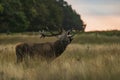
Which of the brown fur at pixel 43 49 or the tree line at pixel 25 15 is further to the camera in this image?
the tree line at pixel 25 15

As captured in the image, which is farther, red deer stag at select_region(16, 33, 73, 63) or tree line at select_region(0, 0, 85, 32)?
tree line at select_region(0, 0, 85, 32)

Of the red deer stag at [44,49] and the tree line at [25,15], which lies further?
the tree line at [25,15]

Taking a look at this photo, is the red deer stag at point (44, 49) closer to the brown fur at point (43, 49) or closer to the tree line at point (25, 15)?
the brown fur at point (43, 49)

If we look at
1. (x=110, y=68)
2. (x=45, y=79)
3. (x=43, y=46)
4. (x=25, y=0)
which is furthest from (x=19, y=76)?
(x=25, y=0)

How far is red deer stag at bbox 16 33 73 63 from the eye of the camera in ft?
57.9

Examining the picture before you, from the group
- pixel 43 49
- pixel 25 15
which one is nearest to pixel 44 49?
pixel 43 49

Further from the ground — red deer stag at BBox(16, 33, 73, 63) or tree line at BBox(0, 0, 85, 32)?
red deer stag at BBox(16, 33, 73, 63)

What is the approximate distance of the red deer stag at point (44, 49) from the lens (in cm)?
1766

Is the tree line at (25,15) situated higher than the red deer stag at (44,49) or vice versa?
the red deer stag at (44,49)

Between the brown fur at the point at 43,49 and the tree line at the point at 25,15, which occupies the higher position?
the brown fur at the point at 43,49

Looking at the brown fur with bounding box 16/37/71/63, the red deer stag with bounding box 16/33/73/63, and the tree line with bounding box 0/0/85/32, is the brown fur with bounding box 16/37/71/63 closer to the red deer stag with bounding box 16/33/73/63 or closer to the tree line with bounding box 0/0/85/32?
the red deer stag with bounding box 16/33/73/63

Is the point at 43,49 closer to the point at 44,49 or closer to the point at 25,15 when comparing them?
the point at 44,49

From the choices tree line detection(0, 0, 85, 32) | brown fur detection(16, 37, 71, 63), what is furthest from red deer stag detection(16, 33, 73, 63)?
tree line detection(0, 0, 85, 32)

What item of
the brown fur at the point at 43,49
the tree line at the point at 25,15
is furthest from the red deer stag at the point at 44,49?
the tree line at the point at 25,15
